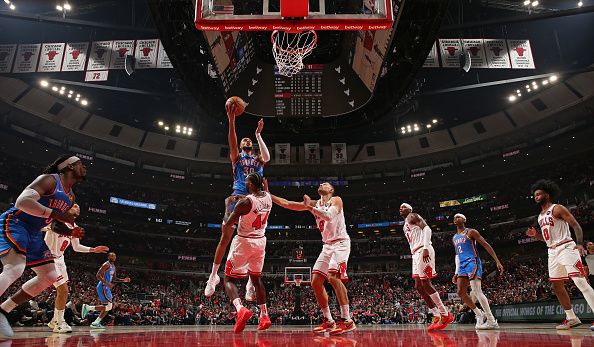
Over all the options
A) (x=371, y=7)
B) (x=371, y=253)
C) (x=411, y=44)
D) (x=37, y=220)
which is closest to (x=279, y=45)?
(x=371, y=7)

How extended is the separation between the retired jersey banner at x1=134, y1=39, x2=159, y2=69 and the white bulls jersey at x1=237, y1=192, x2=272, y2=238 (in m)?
11.4

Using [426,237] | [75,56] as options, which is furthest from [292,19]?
[75,56]

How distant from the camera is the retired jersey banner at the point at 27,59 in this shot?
49.5ft

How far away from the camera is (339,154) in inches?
1319

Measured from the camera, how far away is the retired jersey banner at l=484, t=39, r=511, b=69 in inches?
563

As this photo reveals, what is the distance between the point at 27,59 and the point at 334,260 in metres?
15.0

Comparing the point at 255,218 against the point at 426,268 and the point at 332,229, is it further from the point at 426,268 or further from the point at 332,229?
the point at 426,268

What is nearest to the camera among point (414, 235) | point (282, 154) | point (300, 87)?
point (414, 235)

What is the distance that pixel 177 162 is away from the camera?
120 feet

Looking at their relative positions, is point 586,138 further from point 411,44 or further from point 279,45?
point 279,45

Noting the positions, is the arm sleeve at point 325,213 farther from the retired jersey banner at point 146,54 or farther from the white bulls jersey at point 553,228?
the retired jersey banner at point 146,54

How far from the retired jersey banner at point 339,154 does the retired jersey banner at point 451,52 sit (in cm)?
1879

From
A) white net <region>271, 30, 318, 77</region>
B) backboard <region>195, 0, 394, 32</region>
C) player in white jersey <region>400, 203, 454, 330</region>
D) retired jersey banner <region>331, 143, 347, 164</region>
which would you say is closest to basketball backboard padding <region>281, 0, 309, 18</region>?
backboard <region>195, 0, 394, 32</region>

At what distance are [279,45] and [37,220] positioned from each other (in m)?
8.31
